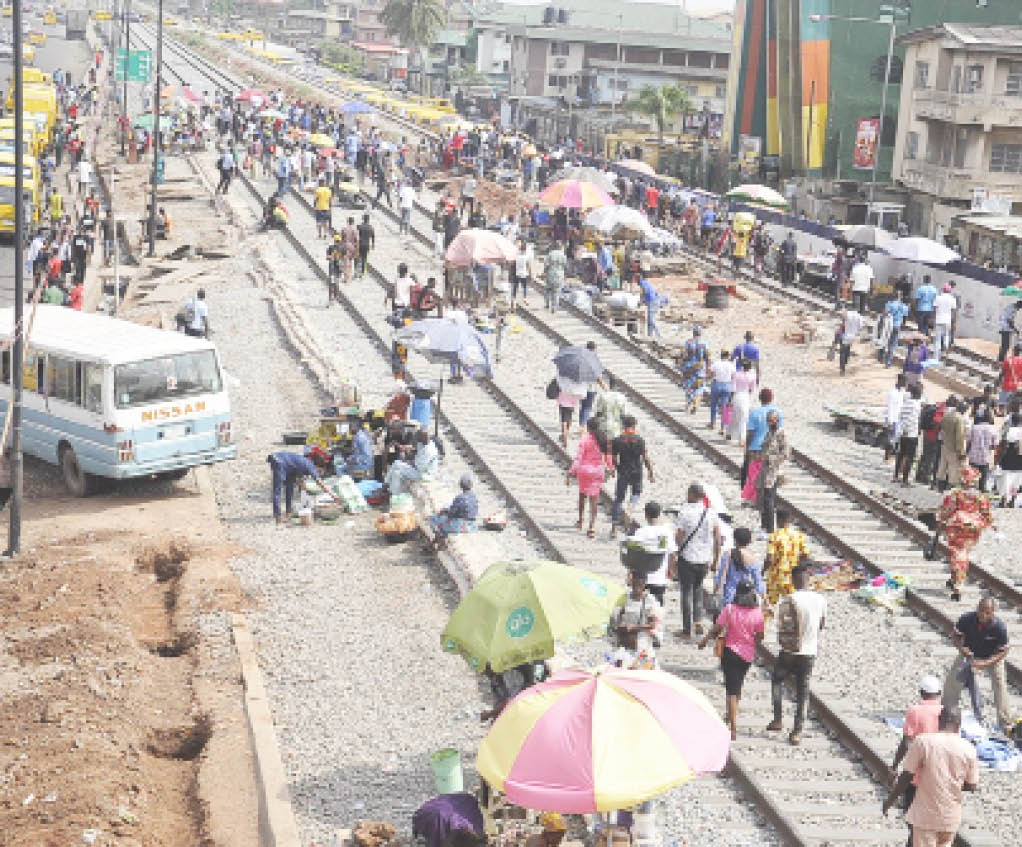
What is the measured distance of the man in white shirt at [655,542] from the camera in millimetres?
13641

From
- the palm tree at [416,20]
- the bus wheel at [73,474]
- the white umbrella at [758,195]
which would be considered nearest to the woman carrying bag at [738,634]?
the bus wheel at [73,474]

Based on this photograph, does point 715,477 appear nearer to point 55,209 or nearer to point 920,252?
point 920,252

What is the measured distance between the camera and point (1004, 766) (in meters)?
12.5

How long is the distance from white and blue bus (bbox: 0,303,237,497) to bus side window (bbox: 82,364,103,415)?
13 millimetres

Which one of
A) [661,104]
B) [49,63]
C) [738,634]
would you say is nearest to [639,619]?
[738,634]

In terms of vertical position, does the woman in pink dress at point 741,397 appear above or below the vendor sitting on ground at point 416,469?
above

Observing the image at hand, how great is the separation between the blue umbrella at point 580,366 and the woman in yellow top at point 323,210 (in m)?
19.7

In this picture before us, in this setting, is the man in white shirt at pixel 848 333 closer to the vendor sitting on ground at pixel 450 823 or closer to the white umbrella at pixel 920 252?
the white umbrella at pixel 920 252

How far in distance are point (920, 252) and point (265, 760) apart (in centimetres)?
2306

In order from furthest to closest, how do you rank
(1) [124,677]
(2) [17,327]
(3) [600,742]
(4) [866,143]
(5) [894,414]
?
(4) [866,143] → (5) [894,414] → (2) [17,327] → (1) [124,677] → (3) [600,742]

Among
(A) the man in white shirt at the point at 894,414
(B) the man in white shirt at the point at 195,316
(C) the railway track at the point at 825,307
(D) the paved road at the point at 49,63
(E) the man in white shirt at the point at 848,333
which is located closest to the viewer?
(A) the man in white shirt at the point at 894,414

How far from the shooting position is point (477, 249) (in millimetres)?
27062

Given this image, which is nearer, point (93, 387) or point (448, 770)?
point (448, 770)

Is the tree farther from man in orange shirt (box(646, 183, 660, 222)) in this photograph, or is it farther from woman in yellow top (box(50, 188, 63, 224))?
woman in yellow top (box(50, 188, 63, 224))
